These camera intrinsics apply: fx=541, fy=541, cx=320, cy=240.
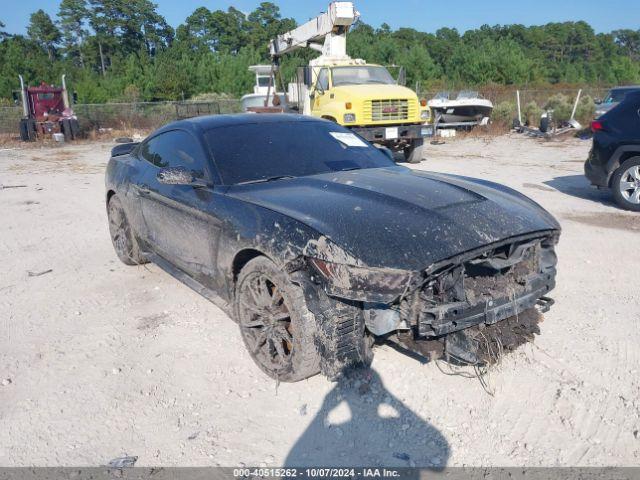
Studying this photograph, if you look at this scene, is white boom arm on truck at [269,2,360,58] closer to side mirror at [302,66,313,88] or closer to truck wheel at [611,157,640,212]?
side mirror at [302,66,313,88]

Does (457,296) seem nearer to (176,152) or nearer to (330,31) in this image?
(176,152)

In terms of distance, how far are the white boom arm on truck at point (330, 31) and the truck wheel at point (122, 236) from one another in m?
10.5

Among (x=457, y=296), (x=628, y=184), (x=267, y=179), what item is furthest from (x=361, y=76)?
(x=457, y=296)

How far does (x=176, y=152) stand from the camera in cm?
443

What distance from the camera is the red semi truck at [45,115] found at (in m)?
22.1

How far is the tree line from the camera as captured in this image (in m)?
46.1

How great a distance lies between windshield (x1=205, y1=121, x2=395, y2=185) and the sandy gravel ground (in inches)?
47.8

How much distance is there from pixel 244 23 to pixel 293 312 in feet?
291

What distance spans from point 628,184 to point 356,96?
6.37 m

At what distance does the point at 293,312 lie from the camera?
3.03m

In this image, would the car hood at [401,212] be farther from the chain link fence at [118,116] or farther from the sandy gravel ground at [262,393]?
the chain link fence at [118,116]

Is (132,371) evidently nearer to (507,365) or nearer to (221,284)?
(221,284)

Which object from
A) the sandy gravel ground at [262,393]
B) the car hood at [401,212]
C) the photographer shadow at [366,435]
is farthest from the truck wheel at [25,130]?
the photographer shadow at [366,435]

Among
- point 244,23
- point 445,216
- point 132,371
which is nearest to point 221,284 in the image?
point 132,371
